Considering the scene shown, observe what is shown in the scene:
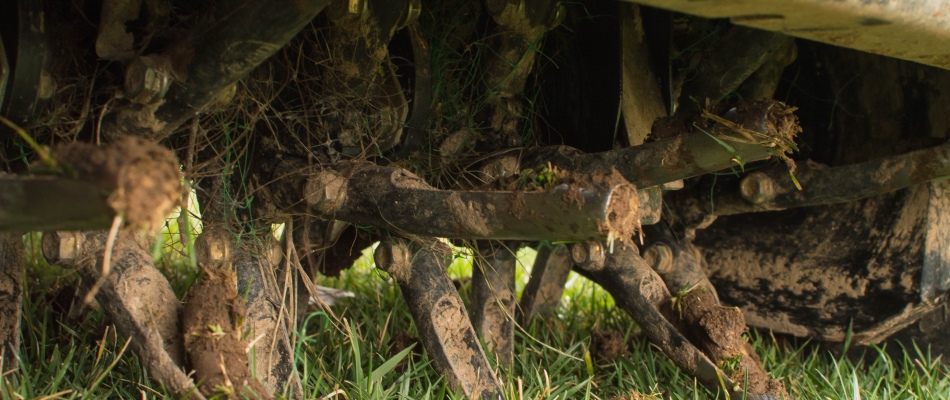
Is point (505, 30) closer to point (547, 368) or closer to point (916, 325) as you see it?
point (547, 368)

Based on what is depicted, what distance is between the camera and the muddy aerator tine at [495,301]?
7.18 feet

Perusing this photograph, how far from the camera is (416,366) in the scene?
198cm

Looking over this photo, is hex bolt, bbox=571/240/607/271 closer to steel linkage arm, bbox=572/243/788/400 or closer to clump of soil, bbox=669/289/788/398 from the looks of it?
steel linkage arm, bbox=572/243/788/400

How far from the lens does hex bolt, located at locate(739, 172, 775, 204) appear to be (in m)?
2.09

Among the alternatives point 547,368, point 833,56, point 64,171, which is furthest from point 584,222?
point 833,56

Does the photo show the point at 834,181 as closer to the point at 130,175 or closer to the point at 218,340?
the point at 218,340

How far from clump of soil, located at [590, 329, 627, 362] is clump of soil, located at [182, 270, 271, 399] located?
113cm

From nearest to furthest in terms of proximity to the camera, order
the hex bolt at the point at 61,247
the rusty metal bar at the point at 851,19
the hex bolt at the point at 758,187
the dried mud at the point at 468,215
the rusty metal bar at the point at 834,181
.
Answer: the rusty metal bar at the point at 851,19 < the dried mud at the point at 468,215 < the hex bolt at the point at 61,247 < the rusty metal bar at the point at 834,181 < the hex bolt at the point at 758,187

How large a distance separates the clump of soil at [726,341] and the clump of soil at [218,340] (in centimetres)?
94

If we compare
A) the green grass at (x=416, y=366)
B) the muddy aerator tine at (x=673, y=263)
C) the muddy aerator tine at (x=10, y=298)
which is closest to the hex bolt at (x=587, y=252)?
the green grass at (x=416, y=366)

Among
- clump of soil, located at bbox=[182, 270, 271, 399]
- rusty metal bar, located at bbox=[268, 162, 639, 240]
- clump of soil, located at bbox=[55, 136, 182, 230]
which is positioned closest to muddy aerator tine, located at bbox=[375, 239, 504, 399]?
rusty metal bar, located at bbox=[268, 162, 639, 240]

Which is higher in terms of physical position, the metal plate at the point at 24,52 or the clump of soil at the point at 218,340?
the metal plate at the point at 24,52

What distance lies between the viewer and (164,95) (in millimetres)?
1390

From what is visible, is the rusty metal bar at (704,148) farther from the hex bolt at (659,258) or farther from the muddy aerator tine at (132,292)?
the muddy aerator tine at (132,292)
